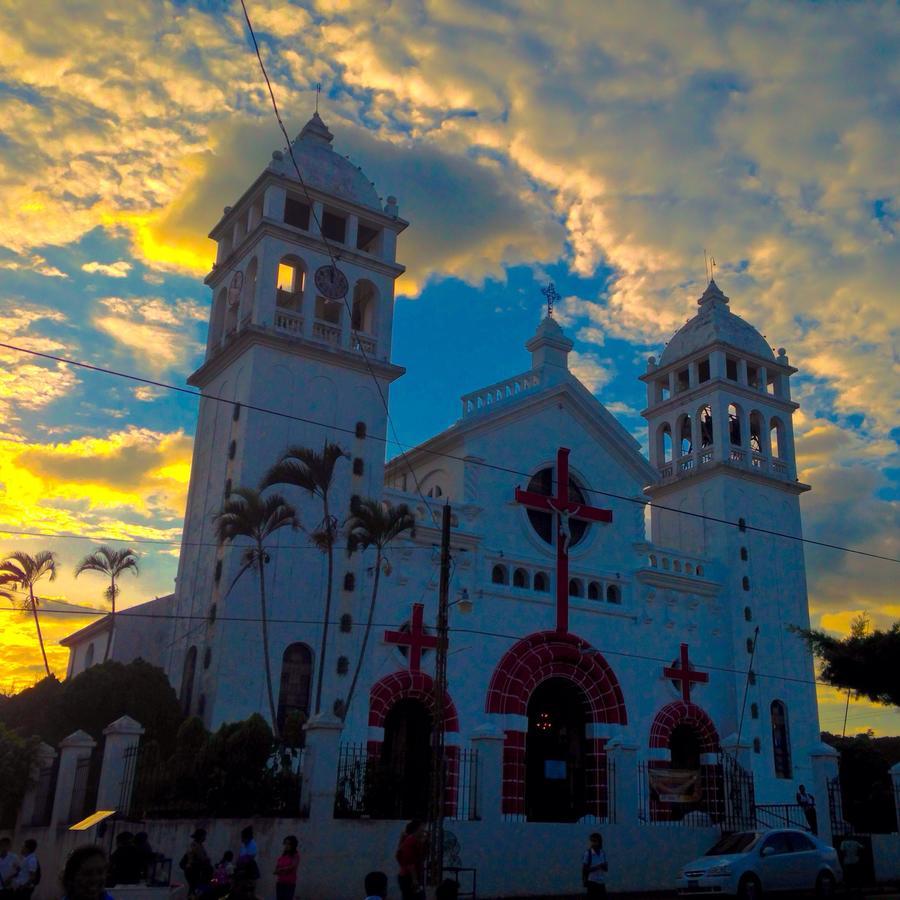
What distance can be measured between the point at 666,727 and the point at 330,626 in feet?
37.4

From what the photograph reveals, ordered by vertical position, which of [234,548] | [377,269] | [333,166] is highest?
[333,166]

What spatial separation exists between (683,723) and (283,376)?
16155 mm

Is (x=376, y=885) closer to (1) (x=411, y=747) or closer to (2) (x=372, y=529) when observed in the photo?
(2) (x=372, y=529)

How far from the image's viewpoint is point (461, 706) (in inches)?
1073

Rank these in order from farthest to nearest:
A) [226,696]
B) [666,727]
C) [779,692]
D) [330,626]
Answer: [779,692]
[666,727]
[330,626]
[226,696]

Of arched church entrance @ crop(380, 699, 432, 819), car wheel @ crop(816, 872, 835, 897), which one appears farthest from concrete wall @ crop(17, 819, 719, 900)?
arched church entrance @ crop(380, 699, 432, 819)

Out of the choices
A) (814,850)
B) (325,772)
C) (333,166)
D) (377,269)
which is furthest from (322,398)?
(814,850)

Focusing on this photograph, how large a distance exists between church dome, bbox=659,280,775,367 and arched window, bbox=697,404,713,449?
2395 mm

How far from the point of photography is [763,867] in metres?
18.3

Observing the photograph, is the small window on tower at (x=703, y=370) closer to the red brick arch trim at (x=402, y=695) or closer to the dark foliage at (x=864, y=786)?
the dark foliage at (x=864, y=786)

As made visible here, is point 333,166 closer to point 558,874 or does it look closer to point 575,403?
point 575,403

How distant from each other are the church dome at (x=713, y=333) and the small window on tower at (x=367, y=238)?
13582 mm

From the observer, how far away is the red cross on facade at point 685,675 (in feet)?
104

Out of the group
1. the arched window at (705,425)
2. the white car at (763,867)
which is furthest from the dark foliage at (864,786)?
the arched window at (705,425)
